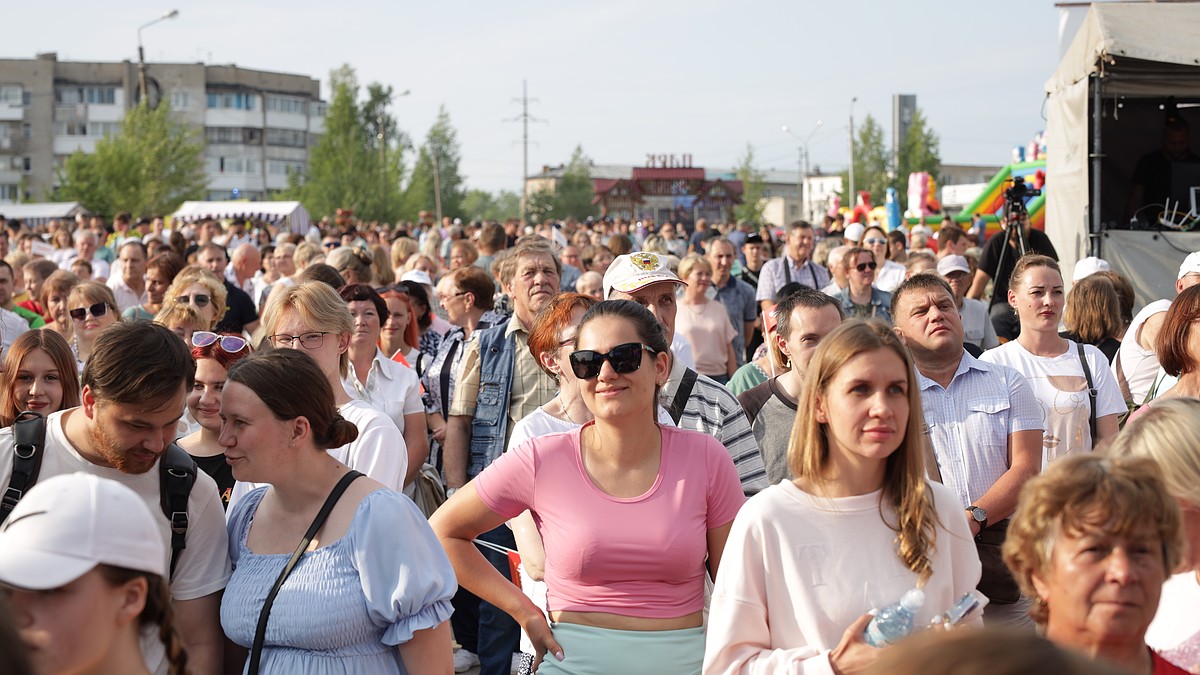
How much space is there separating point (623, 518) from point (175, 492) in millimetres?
1304

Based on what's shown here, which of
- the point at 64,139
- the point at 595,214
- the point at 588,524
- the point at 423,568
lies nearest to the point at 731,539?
the point at 588,524

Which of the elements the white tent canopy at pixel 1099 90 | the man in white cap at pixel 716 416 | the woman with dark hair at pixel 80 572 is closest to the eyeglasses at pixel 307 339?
the man in white cap at pixel 716 416

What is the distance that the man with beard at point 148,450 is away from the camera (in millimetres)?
3500

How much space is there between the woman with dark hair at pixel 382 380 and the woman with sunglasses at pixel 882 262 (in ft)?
19.6

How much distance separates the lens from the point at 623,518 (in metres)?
3.58

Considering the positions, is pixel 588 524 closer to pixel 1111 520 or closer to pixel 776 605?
pixel 776 605

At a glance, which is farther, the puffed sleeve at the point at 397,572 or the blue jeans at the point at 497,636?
the blue jeans at the point at 497,636

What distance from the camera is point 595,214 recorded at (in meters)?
107

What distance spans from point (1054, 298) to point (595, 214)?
10184 cm

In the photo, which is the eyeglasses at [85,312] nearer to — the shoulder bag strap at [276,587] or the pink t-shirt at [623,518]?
the pink t-shirt at [623,518]

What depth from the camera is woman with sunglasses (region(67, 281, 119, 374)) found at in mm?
7605

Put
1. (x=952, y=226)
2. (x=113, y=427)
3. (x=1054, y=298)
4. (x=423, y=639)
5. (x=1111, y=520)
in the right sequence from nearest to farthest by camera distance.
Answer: (x=1111, y=520), (x=423, y=639), (x=113, y=427), (x=1054, y=298), (x=952, y=226)

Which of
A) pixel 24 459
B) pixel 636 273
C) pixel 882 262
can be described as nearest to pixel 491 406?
→ pixel 636 273

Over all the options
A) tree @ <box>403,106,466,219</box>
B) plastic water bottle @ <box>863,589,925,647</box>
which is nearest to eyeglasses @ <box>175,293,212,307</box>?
plastic water bottle @ <box>863,589,925,647</box>
